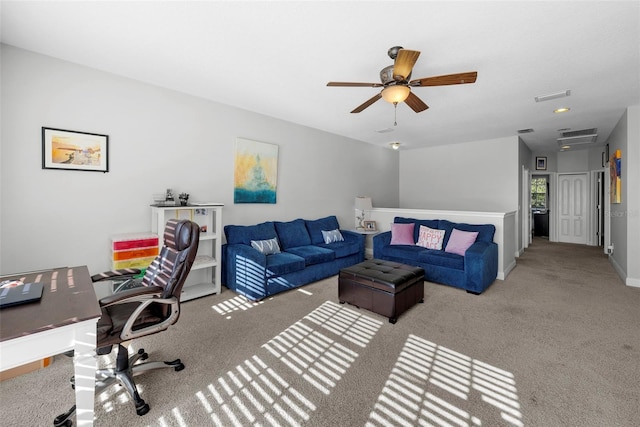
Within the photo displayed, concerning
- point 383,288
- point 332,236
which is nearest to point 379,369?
point 383,288

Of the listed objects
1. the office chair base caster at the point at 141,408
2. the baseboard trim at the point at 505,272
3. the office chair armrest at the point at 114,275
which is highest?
the office chair armrest at the point at 114,275

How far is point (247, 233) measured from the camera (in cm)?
393

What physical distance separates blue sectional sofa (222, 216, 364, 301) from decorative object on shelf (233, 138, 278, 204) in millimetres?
450

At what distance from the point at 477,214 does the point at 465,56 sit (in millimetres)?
2779

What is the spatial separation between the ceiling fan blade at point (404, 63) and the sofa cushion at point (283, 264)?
95.2 inches

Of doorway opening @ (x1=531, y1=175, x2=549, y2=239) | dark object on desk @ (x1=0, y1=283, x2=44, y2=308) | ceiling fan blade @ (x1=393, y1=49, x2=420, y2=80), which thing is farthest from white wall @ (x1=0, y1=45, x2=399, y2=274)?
doorway opening @ (x1=531, y1=175, x2=549, y2=239)

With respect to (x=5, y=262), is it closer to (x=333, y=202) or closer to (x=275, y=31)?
(x=275, y=31)

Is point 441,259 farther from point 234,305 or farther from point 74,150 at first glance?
point 74,150

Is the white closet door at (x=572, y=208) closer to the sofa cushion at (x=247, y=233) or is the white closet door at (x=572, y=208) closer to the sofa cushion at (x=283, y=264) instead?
the sofa cushion at (x=283, y=264)

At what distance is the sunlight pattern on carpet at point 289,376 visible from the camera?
65.2 inches

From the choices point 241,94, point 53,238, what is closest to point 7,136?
point 53,238

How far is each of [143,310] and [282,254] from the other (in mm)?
2270

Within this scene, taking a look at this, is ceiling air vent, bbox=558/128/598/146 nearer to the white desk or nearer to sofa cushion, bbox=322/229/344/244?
sofa cushion, bbox=322/229/344/244

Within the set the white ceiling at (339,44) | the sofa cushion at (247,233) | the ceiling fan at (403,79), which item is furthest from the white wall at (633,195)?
the sofa cushion at (247,233)
